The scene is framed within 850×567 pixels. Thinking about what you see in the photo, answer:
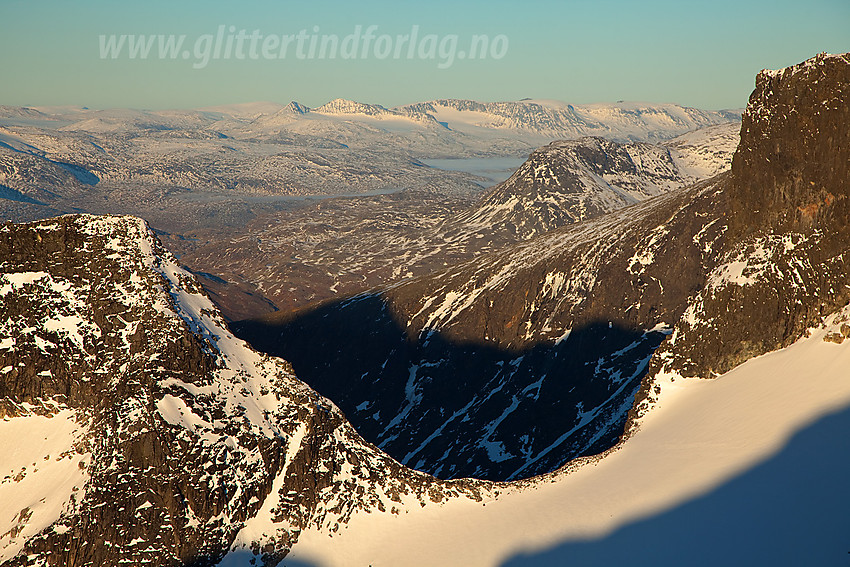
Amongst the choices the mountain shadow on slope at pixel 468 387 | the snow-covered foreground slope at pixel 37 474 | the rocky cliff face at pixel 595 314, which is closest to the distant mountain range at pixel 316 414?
the snow-covered foreground slope at pixel 37 474

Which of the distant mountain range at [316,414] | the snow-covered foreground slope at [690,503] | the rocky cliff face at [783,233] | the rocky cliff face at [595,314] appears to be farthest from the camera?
the rocky cliff face at [595,314]

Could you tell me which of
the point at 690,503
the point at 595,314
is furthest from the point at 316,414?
the point at 595,314

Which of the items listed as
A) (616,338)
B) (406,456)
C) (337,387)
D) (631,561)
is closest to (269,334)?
(337,387)

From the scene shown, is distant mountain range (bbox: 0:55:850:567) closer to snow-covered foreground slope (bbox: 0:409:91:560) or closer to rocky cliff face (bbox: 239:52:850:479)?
snow-covered foreground slope (bbox: 0:409:91:560)

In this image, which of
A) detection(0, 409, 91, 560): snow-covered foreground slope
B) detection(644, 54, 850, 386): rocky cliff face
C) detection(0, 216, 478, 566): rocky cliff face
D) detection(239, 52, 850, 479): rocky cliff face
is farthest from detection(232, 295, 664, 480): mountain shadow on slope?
detection(0, 409, 91, 560): snow-covered foreground slope

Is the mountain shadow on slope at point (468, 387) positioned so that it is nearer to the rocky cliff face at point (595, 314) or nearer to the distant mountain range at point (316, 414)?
the rocky cliff face at point (595, 314)

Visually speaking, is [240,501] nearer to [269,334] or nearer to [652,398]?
[652,398]

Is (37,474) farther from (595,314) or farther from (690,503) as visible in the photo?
(595,314)
